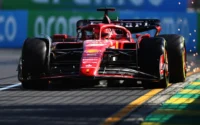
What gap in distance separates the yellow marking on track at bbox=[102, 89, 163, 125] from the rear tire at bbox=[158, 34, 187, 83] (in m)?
1.14

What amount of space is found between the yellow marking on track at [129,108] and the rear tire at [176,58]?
114cm

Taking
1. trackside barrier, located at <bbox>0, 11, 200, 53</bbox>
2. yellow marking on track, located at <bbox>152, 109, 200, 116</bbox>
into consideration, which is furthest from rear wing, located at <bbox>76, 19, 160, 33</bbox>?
trackside barrier, located at <bbox>0, 11, 200, 53</bbox>

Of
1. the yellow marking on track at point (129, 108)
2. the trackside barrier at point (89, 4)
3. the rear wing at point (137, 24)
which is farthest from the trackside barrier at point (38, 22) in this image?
the yellow marking on track at point (129, 108)

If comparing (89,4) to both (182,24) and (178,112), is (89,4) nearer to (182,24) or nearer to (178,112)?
(182,24)

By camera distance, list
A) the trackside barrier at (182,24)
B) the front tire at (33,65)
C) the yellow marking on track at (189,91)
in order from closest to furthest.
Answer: the yellow marking on track at (189,91)
the front tire at (33,65)
the trackside barrier at (182,24)

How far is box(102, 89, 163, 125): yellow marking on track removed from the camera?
7.39 m

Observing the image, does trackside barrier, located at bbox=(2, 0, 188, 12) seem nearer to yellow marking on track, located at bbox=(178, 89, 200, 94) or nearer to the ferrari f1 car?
the ferrari f1 car

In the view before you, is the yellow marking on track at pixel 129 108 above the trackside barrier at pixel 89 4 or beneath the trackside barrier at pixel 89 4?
beneath

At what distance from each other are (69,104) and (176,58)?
10.7 ft

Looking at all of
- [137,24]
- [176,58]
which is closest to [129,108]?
[176,58]

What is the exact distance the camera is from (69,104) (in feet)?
28.9

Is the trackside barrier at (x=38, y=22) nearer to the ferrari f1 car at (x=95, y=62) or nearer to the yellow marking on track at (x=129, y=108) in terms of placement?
the ferrari f1 car at (x=95, y=62)

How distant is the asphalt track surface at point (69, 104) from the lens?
7488 millimetres

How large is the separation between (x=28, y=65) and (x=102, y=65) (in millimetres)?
1269
